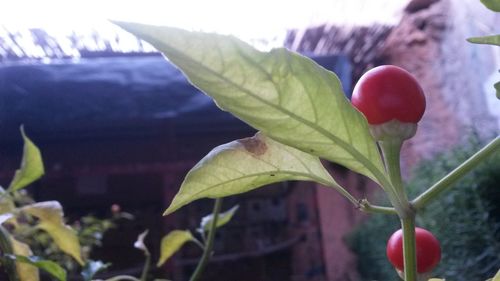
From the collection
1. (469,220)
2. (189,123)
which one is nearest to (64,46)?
(189,123)

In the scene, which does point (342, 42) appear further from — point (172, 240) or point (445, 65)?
point (172, 240)

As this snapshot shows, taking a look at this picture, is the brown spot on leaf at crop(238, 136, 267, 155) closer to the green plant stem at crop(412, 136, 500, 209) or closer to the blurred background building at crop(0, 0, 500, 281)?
the green plant stem at crop(412, 136, 500, 209)

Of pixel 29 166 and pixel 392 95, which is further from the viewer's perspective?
pixel 29 166

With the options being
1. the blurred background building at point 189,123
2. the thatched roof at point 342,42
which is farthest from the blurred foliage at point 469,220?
the thatched roof at point 342,42

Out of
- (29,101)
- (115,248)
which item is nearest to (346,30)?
(29,101)

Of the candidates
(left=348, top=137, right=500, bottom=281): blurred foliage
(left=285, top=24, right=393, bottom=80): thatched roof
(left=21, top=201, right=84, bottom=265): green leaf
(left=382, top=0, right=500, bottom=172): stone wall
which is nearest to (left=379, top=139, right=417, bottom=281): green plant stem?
(left=21, top=201, right=84, bottom=265): green leaf

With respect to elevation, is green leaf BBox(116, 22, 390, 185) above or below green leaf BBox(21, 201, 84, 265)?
above

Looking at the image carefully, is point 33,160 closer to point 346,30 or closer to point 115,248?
point 346,30
